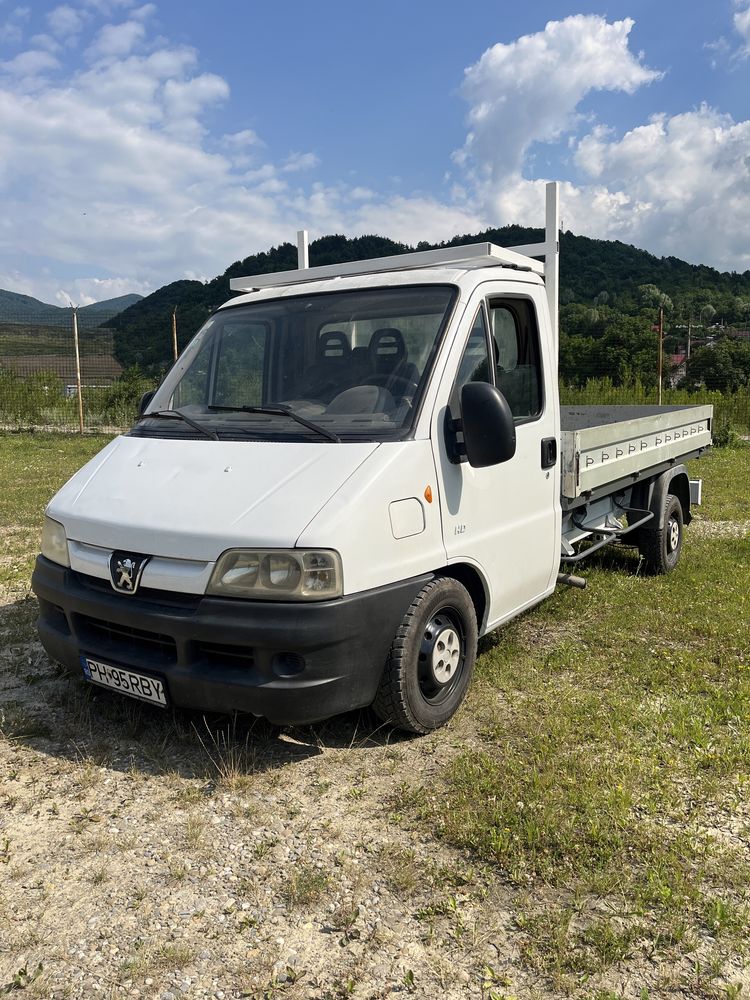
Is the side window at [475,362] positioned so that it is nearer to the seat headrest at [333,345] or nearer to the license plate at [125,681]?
the seat headrest at [333,345]

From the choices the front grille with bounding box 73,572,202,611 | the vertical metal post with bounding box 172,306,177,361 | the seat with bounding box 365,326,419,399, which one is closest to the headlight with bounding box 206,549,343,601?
the front grille with bounding box 73,572,202,611

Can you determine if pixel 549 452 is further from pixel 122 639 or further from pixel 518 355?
pixel 122 639

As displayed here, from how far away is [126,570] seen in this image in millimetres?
3496

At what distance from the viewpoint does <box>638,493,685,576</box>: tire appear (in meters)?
6.64

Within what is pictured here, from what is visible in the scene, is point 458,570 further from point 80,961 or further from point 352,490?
point 80,961

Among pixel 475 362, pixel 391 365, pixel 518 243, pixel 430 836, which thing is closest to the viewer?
pixel 430 836

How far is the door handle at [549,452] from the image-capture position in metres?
4.64

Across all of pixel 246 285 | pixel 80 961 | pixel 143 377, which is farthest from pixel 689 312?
pixel 80 961

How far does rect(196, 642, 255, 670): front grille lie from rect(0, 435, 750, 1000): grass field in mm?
499

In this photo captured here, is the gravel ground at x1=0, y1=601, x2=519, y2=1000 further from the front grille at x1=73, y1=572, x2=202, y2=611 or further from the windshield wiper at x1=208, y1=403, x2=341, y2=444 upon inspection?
the windshield wiper at x1=208, y1=403, x2=341, y2=444

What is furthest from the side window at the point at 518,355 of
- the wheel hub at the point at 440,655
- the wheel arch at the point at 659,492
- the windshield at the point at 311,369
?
the wheel arch at the point at 659,492

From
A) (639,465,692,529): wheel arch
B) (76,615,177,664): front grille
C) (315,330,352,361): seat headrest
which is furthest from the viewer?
(639,465,692,529): wheel arch

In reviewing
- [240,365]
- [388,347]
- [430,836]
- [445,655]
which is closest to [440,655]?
[445,655]

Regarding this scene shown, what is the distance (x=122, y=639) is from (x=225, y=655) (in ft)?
2.09
